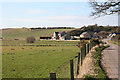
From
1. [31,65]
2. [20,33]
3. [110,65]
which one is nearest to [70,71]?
[110,65]

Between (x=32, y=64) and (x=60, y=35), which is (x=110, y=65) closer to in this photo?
(x=32, y=64)

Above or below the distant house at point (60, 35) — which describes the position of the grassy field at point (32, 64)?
below

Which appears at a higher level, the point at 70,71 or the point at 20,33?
the point at 20,33

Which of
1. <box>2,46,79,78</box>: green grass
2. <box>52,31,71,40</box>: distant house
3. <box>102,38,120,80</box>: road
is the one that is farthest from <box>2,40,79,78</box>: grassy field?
<box>52,31,71,40</box>: distant house

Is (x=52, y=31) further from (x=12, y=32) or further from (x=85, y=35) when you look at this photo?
(x=85, y=35)

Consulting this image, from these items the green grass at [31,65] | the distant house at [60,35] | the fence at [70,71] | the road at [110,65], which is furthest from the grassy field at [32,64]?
the distant house at [60,35]

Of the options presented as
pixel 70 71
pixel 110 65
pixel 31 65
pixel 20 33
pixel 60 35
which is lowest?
pixel 31 65

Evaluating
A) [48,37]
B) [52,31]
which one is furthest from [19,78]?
[52,31]

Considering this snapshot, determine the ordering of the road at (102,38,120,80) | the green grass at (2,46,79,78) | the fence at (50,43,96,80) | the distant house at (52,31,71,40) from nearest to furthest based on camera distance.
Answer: the fence at (50,43,96,80), the road at (102,38,120,80), the green grass at (2,46,79,78), the distant house at (52,31,71,40)

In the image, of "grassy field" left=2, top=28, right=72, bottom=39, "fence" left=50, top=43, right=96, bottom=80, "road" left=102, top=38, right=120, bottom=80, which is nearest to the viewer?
"fence" left=50, top=43, right=96, bottom=80

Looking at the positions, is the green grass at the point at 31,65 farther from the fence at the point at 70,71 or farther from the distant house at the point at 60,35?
the distant house at the point at 60,35

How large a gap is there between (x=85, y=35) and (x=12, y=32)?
1794 inches

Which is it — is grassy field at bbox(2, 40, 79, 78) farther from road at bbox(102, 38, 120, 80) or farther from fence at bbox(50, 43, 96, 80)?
road at bbox(102, 38, 120, 80)

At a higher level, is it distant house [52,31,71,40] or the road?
distant house [52,31,71,40]
